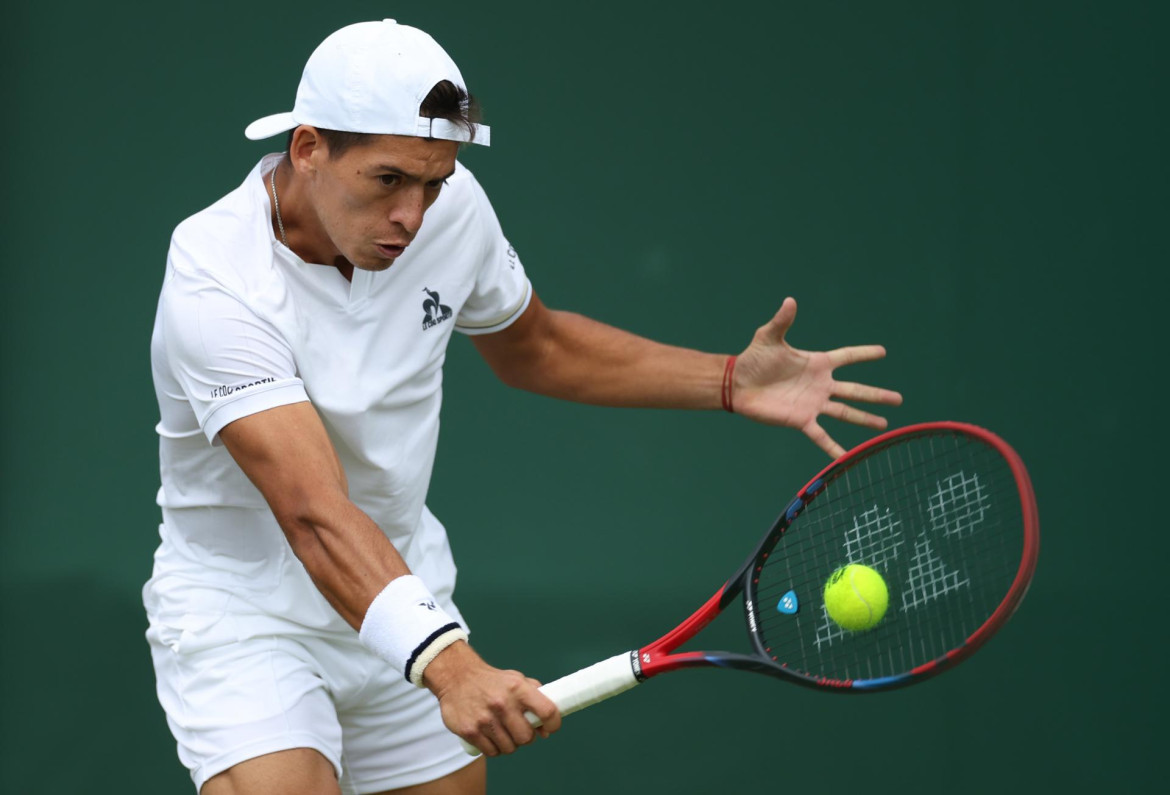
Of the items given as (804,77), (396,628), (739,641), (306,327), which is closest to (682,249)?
(804,77)

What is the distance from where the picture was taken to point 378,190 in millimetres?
1990

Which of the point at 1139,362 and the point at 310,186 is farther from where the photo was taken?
the point at 1139,362

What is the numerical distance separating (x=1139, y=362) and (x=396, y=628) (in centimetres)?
296

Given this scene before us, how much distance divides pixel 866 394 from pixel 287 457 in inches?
37.6

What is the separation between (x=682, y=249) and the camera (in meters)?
4.30

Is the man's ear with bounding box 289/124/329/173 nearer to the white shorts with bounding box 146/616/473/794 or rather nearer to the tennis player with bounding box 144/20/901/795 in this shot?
the tennis player with bounding box 144/20/901/795

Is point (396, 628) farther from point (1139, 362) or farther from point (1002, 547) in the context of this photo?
point (1139, 362)

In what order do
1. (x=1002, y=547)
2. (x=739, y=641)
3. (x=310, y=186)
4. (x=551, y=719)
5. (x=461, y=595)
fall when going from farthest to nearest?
1. (x=461, y=595)
2. (x=739, y=641)
3. (x=1002, y=547)
4. (x=310, y=186)
5. (x=551, y=719)

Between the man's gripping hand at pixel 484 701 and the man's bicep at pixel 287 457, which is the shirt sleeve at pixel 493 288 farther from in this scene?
the man's gripping hand at pixel 484 701

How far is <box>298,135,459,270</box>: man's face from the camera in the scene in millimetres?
1973

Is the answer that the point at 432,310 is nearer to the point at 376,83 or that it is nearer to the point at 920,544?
the point at 376,83

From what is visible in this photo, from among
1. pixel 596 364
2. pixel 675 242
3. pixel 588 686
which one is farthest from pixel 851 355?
pixel 675 242

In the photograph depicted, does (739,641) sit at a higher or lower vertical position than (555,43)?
lower

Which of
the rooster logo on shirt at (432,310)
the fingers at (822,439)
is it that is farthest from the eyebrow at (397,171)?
the fingers at (822,439)
